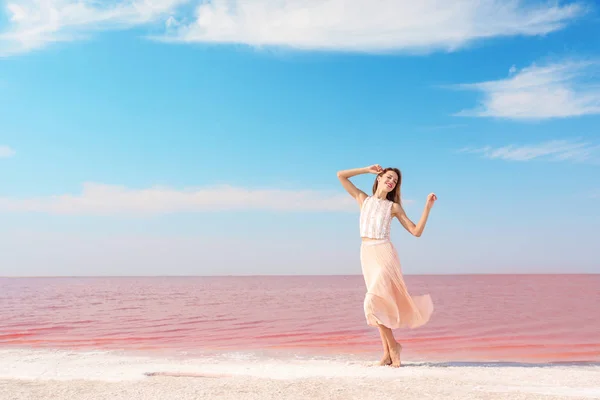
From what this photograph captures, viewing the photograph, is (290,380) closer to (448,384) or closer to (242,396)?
(242,396)

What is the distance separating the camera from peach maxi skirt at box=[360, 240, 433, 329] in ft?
24.4

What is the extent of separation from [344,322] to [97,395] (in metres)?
10.1

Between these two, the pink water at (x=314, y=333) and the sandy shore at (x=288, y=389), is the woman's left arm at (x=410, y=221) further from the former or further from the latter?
the pink water at (x=314, y=333)

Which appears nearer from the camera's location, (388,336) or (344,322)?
(388,336)

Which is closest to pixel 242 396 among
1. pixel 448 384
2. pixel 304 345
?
pixel 448 384

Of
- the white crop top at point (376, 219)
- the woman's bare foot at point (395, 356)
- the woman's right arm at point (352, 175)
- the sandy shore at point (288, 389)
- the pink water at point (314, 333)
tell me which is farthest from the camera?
the pink water at point (314, 333)

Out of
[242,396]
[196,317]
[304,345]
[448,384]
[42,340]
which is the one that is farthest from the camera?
[196,317]

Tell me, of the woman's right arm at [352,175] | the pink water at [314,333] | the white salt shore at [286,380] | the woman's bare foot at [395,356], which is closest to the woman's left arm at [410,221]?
the woman's right arm at [352,175]

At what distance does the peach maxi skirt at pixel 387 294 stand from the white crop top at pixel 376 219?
105 mm

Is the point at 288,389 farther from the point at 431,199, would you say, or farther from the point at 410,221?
the point at 431,199

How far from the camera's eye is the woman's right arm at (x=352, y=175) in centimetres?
778

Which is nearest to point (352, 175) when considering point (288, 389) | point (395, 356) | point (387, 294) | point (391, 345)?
point (387, 294)

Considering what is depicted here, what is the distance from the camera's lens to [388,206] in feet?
25.0

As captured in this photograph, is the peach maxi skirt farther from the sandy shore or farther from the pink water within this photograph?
the pink water
